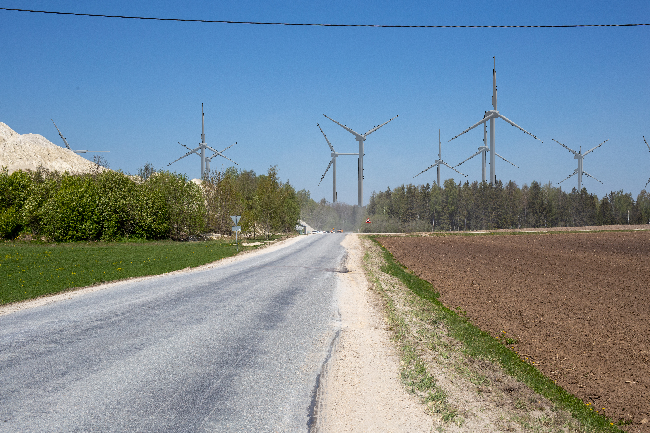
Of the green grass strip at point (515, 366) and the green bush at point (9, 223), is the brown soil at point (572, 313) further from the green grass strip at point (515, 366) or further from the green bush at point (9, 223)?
the green bush at point (9, 223)

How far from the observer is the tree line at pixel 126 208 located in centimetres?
5797

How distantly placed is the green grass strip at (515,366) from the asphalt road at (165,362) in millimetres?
3727

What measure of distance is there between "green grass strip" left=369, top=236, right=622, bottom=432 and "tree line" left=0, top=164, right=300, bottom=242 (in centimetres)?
5240

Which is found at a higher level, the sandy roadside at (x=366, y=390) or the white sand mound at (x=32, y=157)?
the white sand mound at (x=32, y=157)

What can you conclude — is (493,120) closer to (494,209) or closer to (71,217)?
(494,209)

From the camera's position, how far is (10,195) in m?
63.6

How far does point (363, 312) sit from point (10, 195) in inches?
2706

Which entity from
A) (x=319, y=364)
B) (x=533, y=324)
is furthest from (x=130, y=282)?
(x=533, y=324)

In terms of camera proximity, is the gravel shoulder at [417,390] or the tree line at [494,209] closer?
the gravel shoulder at [417,390]

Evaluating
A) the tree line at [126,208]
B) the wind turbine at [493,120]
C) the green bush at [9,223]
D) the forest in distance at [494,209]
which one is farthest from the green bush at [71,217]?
the forest in distance at [494,209]

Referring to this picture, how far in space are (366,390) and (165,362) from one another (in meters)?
4.19

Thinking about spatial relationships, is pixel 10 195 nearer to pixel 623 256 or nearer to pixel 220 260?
pixel 220 260

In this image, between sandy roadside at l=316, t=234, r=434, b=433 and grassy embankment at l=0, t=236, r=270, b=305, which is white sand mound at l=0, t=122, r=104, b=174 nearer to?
grassy embankment at l=0, t=236, r=270, b=305

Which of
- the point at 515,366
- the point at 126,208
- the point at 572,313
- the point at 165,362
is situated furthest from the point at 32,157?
the point at 515,366
